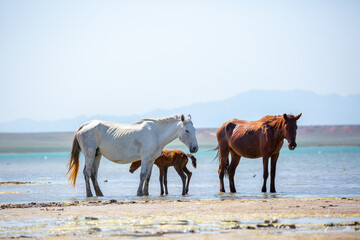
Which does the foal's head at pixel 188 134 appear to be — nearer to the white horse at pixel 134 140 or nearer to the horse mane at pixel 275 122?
the white horse at pixel 134 140

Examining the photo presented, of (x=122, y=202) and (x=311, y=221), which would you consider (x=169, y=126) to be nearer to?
(x=122, y=202)

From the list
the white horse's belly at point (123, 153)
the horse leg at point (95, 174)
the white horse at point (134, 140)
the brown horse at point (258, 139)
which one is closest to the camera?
the brown horse at point (258, 139)

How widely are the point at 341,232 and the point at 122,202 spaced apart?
586 cm

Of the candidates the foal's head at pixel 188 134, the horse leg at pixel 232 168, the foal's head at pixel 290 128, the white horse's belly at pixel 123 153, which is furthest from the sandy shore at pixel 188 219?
the horse leg at pixel 232 168

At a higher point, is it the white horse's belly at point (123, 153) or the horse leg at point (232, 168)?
the white horse's belly at point (123, 153)

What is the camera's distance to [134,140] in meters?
16.1

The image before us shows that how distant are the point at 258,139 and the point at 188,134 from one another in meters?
1.75

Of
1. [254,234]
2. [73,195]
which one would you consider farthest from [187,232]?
[73,195]

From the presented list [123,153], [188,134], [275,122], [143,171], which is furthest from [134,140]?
[275,122]

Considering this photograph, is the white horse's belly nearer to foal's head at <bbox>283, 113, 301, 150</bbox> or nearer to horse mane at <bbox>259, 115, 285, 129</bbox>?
horse mane at <bbox>259, 115, 285, 129</bbox>

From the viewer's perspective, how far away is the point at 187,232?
904 centimetres

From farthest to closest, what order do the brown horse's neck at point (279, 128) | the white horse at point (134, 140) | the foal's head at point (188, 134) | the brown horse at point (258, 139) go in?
the white horse at point (134, 140) → the foal's head at point (188, 134) → the brown horse's neck at point (279, 128) → the brown horse at point (258, 139)

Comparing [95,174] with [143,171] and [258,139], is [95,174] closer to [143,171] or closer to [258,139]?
[143,171]

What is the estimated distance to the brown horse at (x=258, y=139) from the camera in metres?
15.4
